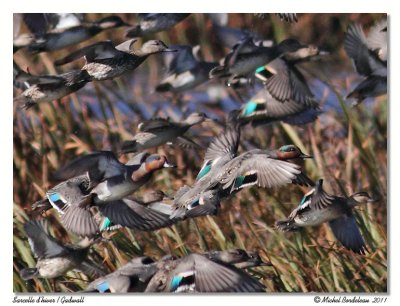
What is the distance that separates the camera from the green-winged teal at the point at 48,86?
8.84 meters

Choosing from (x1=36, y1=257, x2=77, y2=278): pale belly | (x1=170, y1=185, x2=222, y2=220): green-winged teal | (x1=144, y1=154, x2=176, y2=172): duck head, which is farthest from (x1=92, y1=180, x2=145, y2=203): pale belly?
(x1=36, y1=257, x2=77, y2=278): pale belly

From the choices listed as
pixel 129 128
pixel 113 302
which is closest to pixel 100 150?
pixel 129 128

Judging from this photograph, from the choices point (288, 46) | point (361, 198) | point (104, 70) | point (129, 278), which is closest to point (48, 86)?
point (104, 70)

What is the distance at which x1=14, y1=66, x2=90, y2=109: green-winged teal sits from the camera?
8.84m

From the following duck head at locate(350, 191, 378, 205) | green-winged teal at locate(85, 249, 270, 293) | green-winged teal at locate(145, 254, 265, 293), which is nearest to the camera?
green-winged teal at locate(145, 254, 265, 293)

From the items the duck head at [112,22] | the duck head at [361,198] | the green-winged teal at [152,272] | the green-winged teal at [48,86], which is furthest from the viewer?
the duck head at [112,22]

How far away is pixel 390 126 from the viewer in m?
8.84

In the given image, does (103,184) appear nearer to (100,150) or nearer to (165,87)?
(100,150)

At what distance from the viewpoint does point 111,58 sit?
880 centimetres

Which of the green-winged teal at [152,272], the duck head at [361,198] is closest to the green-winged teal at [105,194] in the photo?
the green-winged teal at [152,272]

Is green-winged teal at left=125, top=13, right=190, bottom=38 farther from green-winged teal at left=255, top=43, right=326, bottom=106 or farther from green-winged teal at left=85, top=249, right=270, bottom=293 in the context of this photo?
green-winged teal at left=85, top=249, right=270, bottom=293

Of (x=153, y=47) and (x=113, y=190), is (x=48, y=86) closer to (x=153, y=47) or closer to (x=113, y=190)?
(x=153, y=47)

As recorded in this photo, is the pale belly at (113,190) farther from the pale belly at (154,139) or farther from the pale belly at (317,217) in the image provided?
the pale belly at (317,217)

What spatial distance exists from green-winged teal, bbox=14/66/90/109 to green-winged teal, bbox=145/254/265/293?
4.04 feet
